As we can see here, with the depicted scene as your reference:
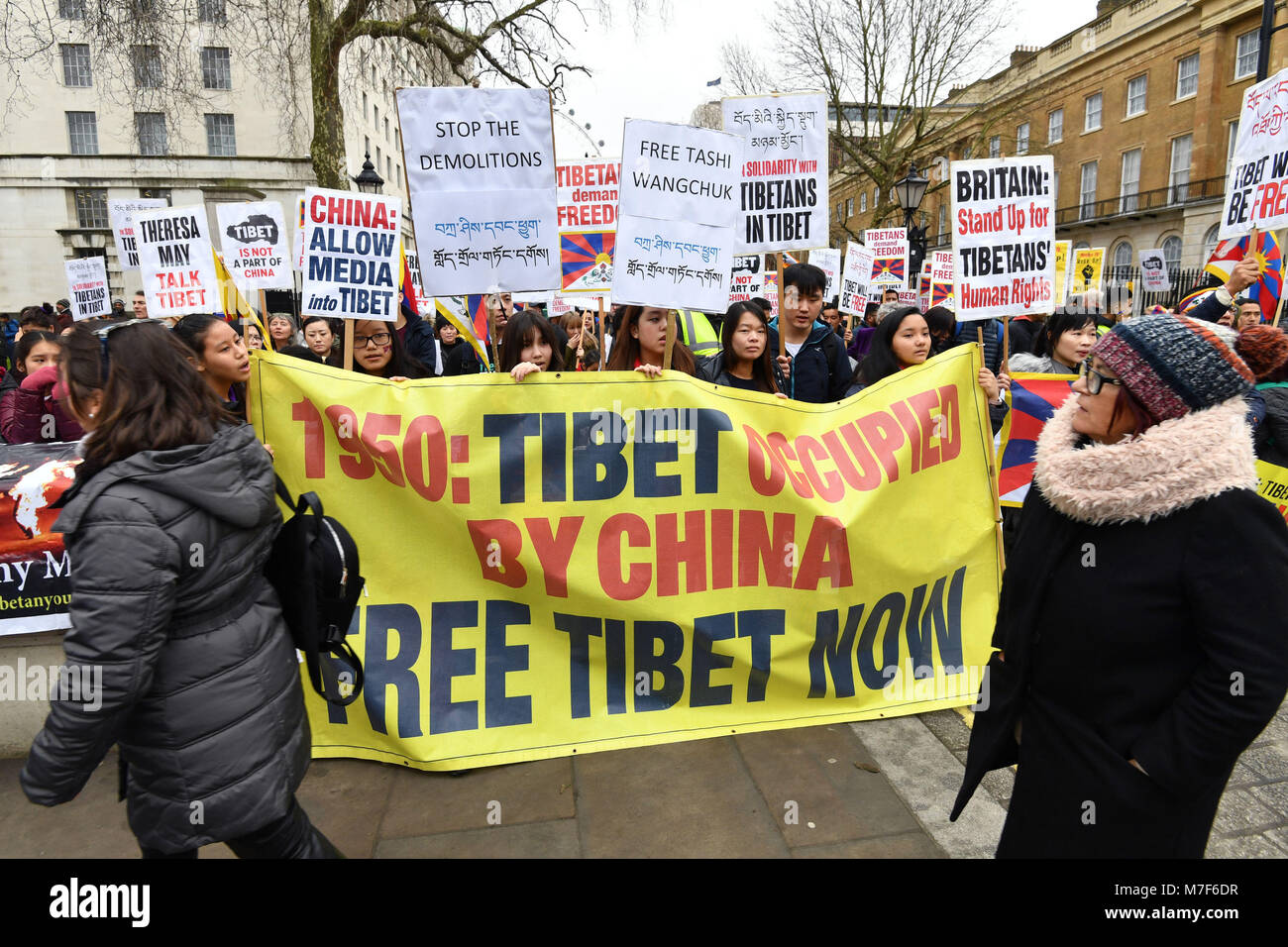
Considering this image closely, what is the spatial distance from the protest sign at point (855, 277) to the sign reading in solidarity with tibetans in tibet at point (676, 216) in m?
7.96

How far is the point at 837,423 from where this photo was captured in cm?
376

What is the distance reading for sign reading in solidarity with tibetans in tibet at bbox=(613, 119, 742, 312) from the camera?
3609mm

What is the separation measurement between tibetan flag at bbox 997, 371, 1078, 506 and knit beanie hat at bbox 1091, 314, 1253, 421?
3149mm

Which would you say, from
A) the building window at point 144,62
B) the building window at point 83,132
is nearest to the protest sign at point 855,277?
the building window at point 144,62

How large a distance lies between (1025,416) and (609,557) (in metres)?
2.93

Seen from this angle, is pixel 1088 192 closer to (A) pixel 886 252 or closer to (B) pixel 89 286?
(A) pixel 886 252

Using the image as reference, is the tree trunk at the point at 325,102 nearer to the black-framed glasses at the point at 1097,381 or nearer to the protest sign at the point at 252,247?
the protest sign at the point at 252,247

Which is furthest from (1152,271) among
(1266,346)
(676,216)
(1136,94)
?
(1136,94)

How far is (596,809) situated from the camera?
123 inches

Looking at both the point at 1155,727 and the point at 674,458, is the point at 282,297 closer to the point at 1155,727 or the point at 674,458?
the point at 674,458

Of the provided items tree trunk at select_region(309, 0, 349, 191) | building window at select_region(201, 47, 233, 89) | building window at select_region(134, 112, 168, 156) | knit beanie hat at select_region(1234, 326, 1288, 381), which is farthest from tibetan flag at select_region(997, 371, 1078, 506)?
building window at select_region(134, 112, 168, 156)

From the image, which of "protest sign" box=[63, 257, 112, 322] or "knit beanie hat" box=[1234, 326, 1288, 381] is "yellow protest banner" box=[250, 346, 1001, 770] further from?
"protest sign" box=[63, 257, 112, 322]
